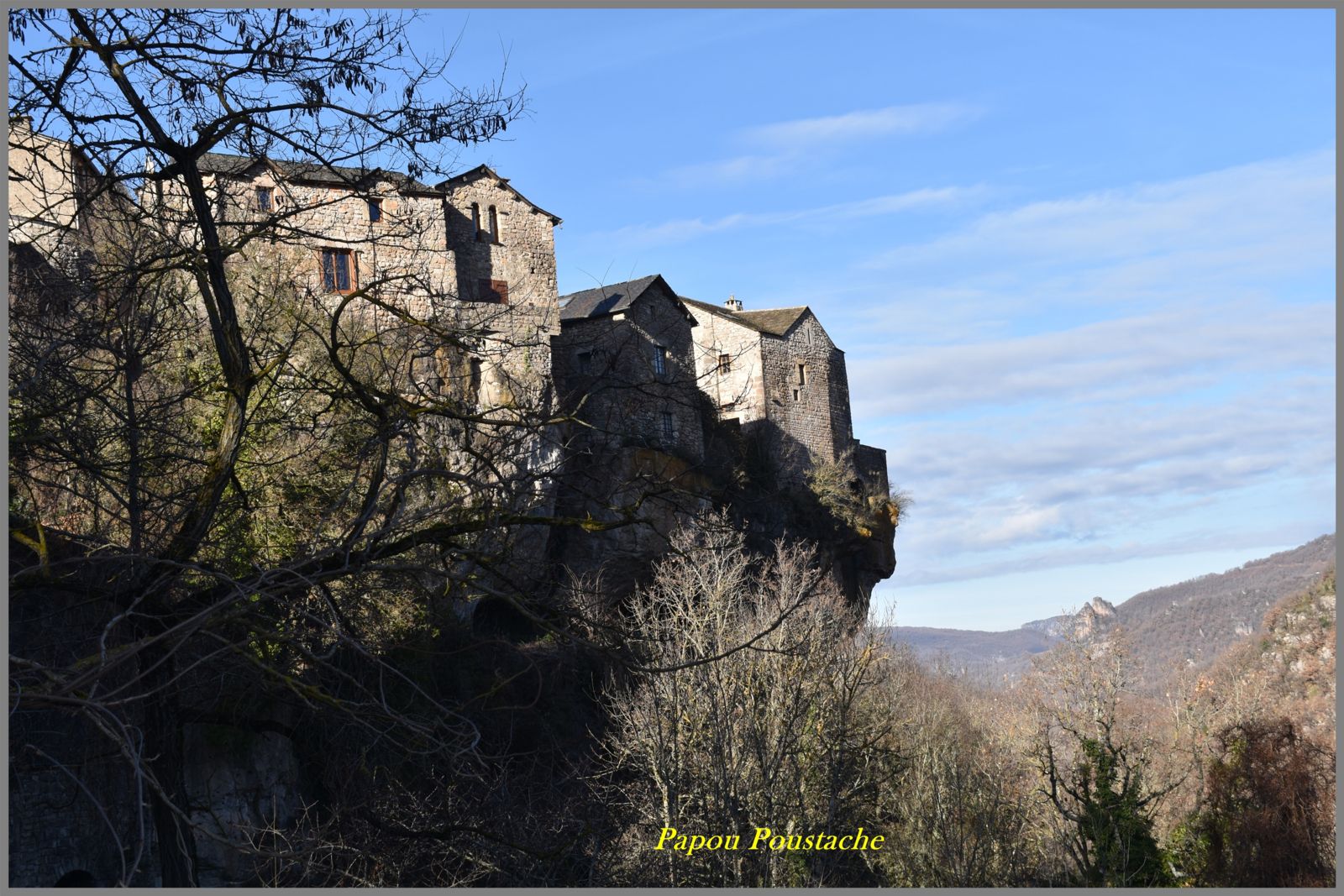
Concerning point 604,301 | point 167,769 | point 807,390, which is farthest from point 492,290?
point 167,769

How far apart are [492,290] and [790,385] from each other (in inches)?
490

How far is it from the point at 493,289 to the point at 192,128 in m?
27.2

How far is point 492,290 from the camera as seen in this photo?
33969 mm

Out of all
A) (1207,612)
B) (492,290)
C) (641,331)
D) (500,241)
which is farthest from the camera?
(1207,612)

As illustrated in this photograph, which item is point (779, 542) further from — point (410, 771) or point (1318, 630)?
point (1318, 630)

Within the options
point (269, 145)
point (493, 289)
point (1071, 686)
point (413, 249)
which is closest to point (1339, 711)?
point (413, 249)

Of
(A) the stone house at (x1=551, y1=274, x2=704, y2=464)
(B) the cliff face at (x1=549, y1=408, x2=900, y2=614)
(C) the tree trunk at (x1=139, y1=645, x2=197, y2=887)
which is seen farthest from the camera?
(A) the stone house at (x1=551, y1=274, x2=704, y2=464)

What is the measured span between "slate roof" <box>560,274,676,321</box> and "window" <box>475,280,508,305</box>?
236 cm

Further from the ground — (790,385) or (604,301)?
(604,301)

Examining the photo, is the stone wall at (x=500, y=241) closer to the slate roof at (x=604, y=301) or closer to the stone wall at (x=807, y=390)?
the slate roof at (x=604, y=301)

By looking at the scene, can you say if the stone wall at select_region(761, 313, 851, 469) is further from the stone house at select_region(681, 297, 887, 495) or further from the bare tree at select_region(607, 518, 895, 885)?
the bare tree at select_region(607, 518, 895, 885)

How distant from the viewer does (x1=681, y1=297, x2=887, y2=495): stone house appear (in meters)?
40.2

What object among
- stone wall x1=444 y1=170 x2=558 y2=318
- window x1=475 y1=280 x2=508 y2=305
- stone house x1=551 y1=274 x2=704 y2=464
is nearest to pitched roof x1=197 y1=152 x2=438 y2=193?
stone house x1=551 y1=274 x2=704 y2=464

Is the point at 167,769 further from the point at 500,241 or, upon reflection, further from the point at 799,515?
the point at 799,515
